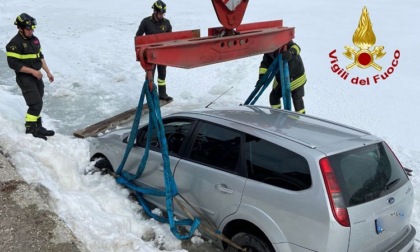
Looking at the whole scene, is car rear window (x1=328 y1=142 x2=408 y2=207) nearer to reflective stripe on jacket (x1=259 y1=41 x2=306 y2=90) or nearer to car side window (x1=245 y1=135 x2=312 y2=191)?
car side window (x1=245 y1=135 x2=312 y2=191)

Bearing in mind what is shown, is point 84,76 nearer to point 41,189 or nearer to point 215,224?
point 41,189

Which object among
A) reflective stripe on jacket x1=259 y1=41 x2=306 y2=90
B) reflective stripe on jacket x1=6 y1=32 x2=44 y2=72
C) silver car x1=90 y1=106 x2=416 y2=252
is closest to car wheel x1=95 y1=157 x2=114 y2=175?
silver car x1=90 y1=106 x2=416 y2=252

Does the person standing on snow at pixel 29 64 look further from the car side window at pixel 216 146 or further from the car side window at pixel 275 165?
the car side window at pixel 275 165

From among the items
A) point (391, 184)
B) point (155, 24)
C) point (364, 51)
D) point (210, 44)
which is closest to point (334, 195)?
point (391, 184)

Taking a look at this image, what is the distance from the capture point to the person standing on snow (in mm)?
6293

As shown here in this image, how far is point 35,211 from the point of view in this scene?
13.9ft

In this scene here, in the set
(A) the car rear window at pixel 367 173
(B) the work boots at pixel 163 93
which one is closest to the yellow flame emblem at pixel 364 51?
(B) the work boots at pixel 163 93

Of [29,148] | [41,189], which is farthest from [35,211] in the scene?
[29,148]

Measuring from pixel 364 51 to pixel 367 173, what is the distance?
7727mm

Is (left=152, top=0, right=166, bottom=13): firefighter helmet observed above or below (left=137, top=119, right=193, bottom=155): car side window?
above

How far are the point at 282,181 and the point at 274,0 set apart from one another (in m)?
15.1

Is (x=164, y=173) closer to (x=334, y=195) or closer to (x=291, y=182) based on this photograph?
(x=291, y=182)

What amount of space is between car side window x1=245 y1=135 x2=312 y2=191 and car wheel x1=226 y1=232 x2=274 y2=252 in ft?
1.75

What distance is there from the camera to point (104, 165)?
19.3 feet
